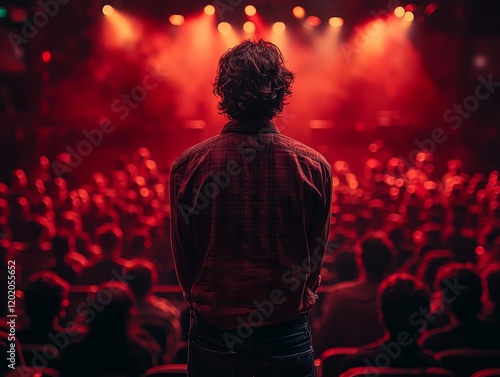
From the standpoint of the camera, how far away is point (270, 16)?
14.2 metres

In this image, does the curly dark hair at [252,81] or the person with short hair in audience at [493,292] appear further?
the person with short hair in audience at [493,292]

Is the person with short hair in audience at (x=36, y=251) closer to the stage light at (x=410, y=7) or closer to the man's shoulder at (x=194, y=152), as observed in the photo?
the man's shoulder at (x=194, y=152)

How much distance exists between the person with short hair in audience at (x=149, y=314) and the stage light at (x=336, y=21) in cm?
1230

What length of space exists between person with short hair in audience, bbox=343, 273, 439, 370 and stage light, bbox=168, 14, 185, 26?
42.4ft

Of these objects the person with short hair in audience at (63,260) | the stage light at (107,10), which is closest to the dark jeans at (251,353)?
the person with short hair in audience at (63,260)

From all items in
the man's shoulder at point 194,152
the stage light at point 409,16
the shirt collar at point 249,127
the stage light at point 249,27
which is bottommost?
the man's shoulder at point 194,152

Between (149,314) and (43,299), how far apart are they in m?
0.91

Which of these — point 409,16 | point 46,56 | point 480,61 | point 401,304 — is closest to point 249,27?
point 409,16

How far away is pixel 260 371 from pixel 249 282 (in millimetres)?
257

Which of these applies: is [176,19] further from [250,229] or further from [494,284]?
[250,229]

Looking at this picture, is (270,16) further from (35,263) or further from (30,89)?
(35,263)

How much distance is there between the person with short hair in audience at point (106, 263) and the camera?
4.34 metres

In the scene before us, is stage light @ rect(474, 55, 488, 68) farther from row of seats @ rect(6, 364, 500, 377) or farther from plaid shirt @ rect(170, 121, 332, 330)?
plaid shirt @ rect(170, 121, 332, 330)

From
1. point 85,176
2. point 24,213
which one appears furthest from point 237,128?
point 85,176
